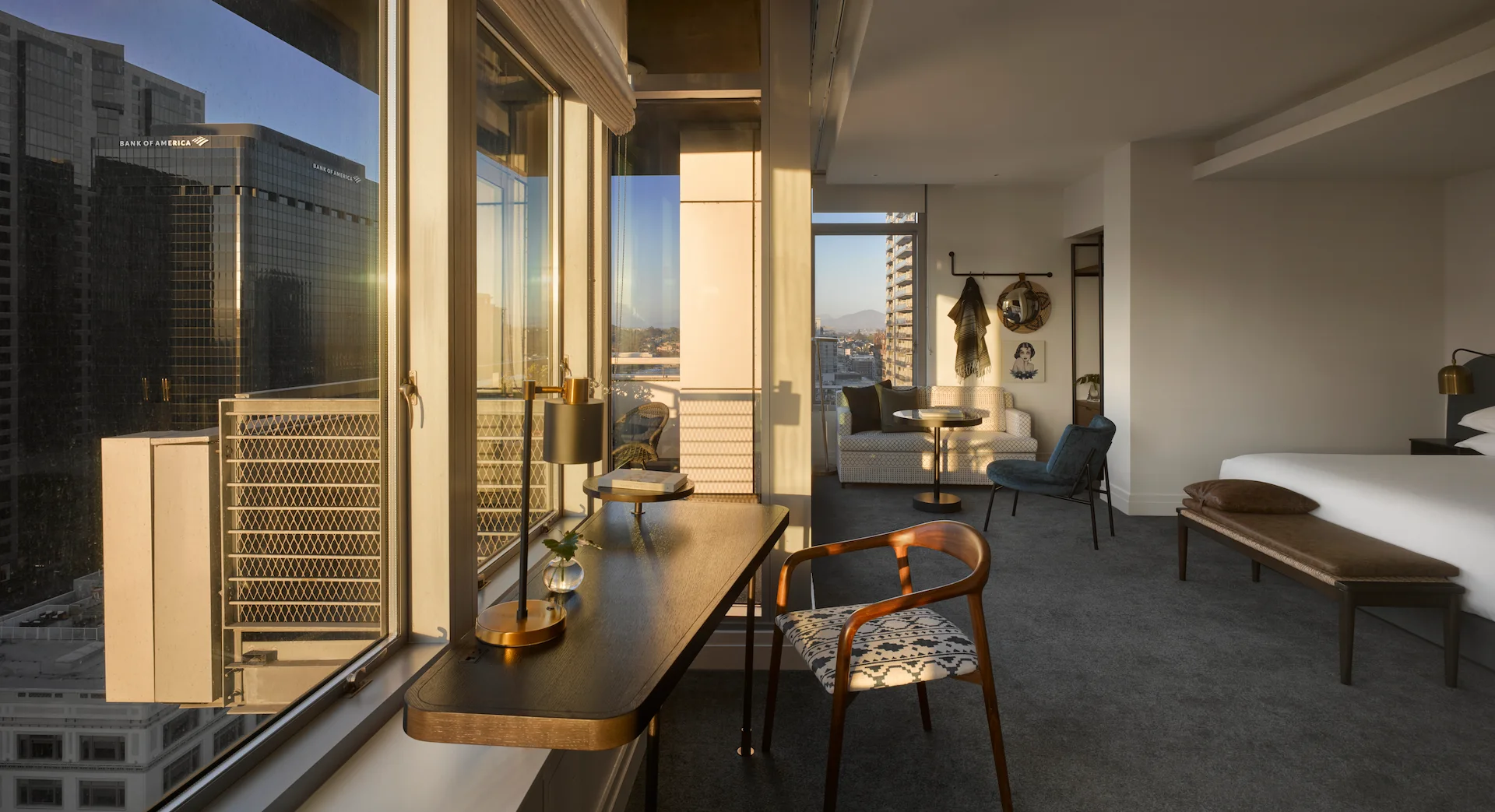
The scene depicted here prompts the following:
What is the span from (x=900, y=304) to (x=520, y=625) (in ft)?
22.7

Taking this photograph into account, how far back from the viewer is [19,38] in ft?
2.47

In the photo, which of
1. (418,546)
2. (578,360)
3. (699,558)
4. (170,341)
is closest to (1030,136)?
(578,360)

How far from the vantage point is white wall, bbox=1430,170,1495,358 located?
532 centimetres

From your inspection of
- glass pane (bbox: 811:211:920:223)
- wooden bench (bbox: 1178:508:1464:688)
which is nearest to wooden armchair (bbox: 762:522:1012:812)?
wooden bench (bbox: 1178:508:1464:688)

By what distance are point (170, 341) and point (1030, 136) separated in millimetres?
5767

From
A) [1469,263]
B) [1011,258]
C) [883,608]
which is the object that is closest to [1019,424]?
[1011,258]

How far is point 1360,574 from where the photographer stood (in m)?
2.80

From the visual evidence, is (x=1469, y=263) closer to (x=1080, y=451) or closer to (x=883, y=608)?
(x=1080, y=451)

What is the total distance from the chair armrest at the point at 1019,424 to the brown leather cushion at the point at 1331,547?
11.3 ft

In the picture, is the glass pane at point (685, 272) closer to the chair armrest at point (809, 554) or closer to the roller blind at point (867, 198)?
the chair armrest at point (809, 554)

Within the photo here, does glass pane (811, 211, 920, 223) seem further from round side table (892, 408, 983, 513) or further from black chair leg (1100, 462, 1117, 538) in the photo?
black chair leg (1100, 462, 1117, 538)

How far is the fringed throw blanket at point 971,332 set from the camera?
750 cm

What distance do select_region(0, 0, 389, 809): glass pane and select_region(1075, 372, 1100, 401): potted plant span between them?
717cm

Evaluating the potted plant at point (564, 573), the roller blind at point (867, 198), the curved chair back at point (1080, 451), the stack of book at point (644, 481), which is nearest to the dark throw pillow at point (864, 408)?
the roller blind at point (867, 198)
